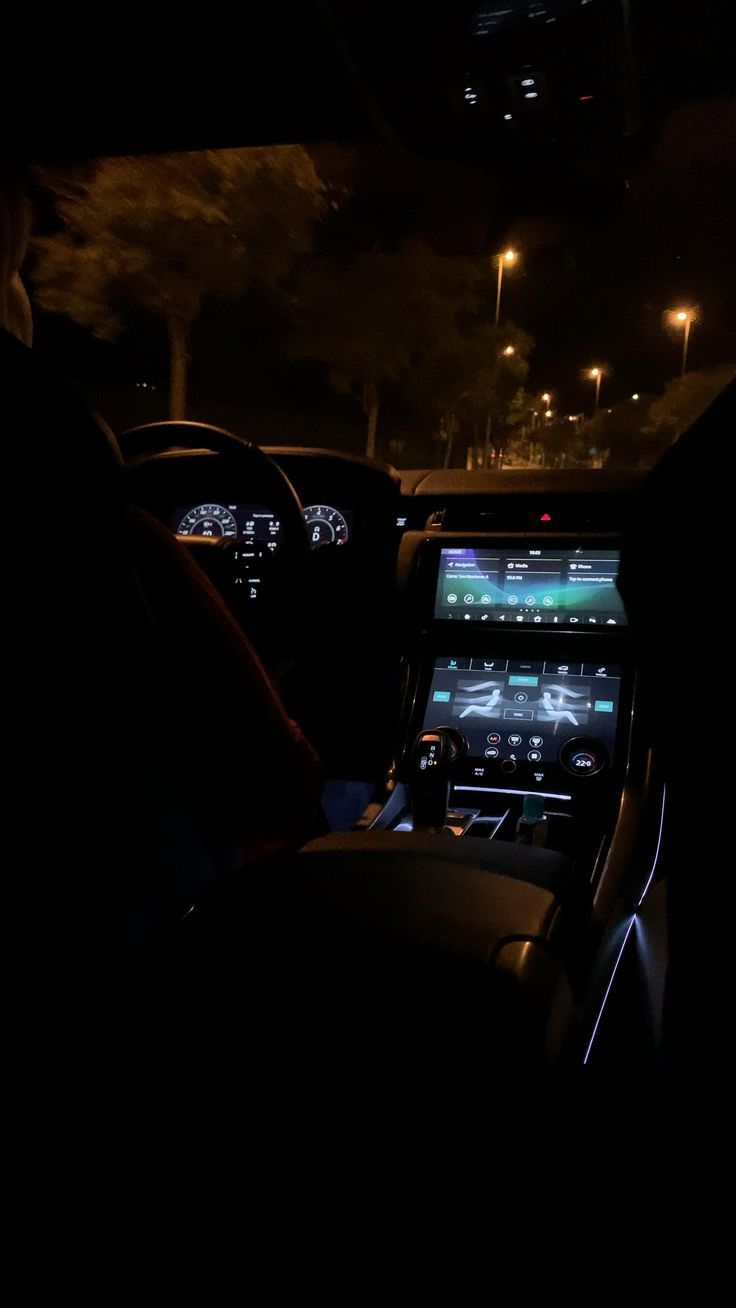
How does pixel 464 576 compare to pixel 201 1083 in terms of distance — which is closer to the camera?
pixel 201 1083

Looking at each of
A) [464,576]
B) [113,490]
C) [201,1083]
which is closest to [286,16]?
[464,576]

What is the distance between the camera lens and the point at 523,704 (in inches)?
143

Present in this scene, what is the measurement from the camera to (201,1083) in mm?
1102

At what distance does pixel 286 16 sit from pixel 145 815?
11.7ft

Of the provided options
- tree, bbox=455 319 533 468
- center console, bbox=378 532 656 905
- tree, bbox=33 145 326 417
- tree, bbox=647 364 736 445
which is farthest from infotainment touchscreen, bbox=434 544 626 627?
tree, bbox=647 364 736 445

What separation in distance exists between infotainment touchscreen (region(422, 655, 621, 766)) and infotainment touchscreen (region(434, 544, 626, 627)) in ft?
0.60

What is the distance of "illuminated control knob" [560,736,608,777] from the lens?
3377 mm

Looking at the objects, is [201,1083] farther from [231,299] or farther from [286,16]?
[231,299]

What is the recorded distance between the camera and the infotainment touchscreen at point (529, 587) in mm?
3641

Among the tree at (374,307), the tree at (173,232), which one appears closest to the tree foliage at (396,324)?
the tree at (374,307)

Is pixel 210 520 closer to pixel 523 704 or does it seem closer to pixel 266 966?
pixel 523 704

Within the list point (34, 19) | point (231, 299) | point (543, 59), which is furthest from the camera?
point (231, 299)

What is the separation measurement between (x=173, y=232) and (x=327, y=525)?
10316 mm

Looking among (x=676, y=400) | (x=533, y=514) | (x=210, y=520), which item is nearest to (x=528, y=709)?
(x=533, y=514)
